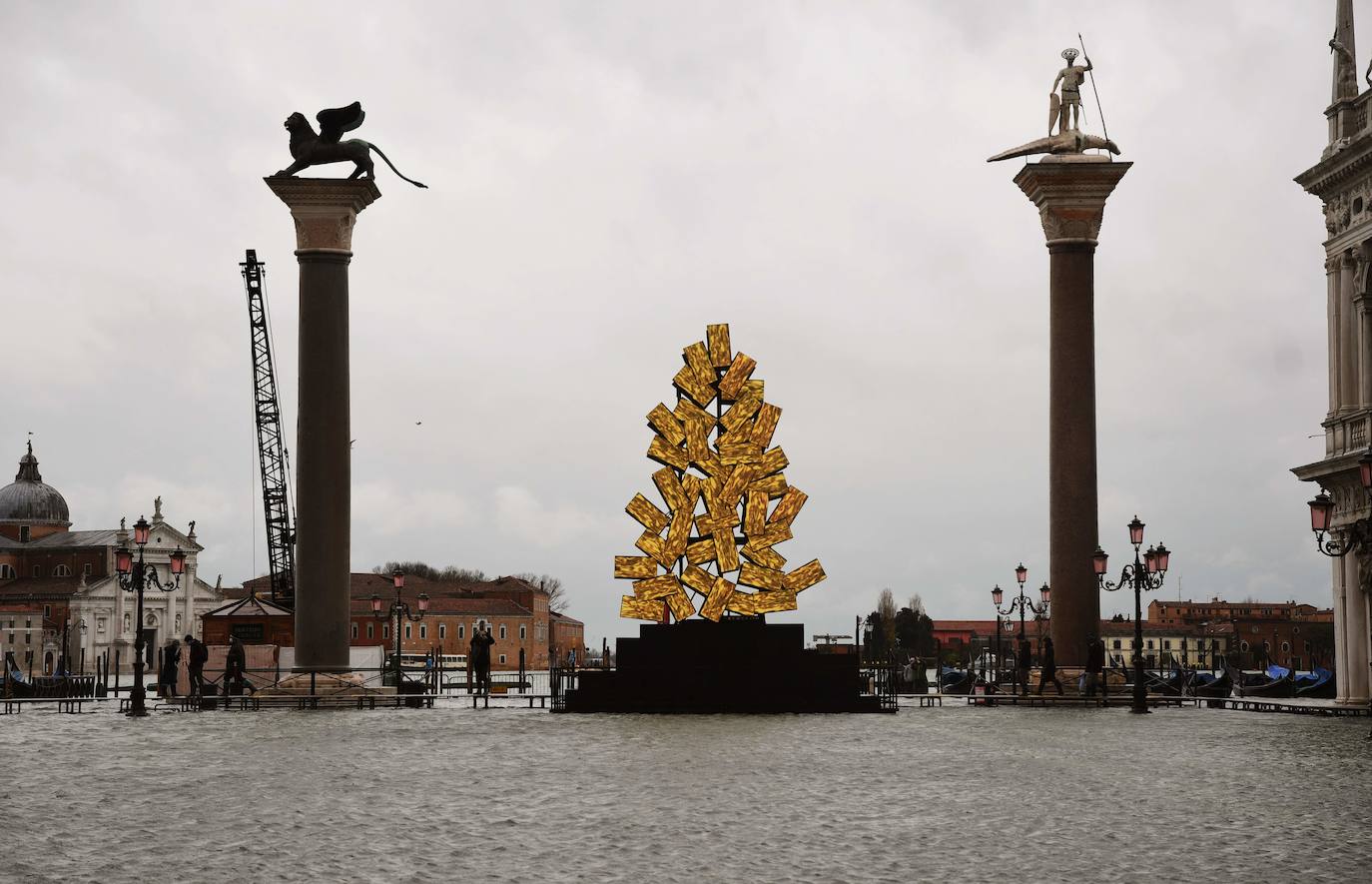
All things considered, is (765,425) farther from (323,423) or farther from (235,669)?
(235,669)

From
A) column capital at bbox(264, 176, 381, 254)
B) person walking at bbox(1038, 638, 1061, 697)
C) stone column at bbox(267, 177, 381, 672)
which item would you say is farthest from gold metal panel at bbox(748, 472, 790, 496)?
column capital at bbox(264, 176, 381, 254)

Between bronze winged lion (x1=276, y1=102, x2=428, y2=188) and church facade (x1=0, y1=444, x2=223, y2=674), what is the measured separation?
387 ft

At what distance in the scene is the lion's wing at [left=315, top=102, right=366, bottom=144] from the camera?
45062mm

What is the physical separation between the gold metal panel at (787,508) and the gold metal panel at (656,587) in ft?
9.05

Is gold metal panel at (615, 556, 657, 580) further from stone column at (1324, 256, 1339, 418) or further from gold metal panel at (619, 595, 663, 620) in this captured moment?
stone column at (1324, 256, 1339, 418)

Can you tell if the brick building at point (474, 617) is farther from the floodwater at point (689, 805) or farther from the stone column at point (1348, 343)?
the floodwater at point (689, 805)

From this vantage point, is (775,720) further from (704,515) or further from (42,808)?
(42,808)

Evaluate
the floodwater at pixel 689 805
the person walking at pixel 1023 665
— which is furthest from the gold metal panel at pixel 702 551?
the person walking at pixel 1023 665

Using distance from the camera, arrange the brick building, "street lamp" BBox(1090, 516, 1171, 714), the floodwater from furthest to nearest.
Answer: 1. the brick building
2. "street lamp" BBox(1090, 516, 1171, 714)
3. the floodwater

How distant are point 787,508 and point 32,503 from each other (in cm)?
15506

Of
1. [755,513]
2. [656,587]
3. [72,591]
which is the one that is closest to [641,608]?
[656,587]

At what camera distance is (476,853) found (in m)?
14.1

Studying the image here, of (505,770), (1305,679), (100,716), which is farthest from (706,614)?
(1305,679)

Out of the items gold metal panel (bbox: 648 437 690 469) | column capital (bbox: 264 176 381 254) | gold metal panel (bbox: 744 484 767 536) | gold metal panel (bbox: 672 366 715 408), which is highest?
column capital (bbox: 264 176 381 254)
